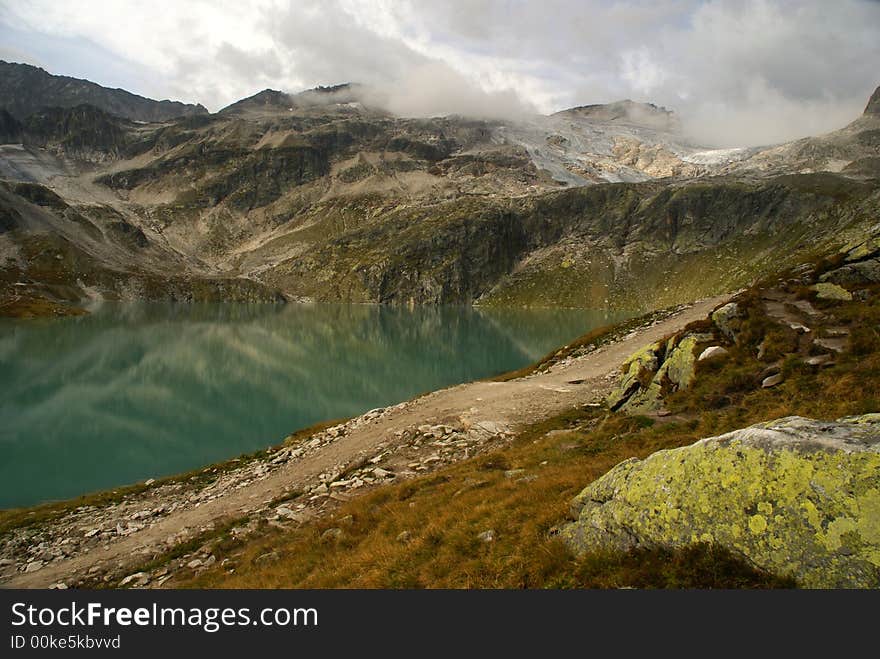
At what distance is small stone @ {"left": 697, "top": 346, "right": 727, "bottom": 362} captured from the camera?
64.4 feet

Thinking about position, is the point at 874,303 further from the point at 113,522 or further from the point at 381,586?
the point at 113,522

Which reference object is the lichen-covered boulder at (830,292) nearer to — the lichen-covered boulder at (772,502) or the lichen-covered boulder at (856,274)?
the lichen-covered boulder at (856,274)

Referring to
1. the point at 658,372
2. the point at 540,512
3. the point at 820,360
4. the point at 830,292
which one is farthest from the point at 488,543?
the point at 830,292

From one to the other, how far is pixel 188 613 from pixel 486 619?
429 centimetres

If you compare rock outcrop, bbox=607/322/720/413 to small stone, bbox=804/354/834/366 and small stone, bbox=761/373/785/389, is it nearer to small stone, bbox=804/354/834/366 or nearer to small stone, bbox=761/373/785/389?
small stone, bbox=761/373/785/389

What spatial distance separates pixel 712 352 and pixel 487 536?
14613 mm

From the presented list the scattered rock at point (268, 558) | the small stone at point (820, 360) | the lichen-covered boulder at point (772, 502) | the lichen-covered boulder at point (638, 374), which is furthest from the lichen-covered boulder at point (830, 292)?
the scattered rock at point (268, 558)

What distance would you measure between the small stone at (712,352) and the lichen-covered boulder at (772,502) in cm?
1291

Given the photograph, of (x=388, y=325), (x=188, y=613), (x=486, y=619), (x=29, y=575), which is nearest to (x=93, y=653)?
(x=188, y=613)

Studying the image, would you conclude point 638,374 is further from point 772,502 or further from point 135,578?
point 135,578

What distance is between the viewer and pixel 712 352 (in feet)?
65.3

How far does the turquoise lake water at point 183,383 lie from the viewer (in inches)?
1515

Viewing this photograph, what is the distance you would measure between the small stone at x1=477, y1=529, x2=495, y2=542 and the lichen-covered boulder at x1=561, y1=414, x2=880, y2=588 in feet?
6.10

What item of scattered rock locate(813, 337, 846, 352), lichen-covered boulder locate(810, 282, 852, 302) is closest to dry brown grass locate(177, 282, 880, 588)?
scattered rock locate(813, 337, 846, 352)
